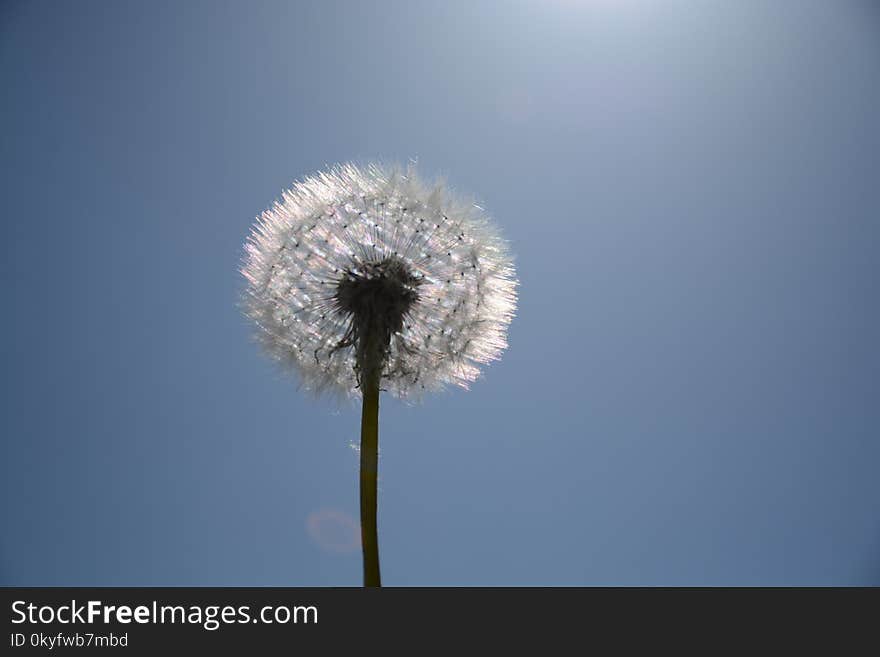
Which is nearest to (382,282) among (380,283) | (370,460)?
(380,283)

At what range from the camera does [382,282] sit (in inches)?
238

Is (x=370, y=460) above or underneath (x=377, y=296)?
underneath

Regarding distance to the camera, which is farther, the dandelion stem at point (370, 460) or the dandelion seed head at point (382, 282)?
the dandelion seed head at point (382, 282)

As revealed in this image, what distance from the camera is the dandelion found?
609cm

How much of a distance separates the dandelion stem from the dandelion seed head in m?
0.36

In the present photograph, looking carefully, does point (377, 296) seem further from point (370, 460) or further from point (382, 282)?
point (370, 460)

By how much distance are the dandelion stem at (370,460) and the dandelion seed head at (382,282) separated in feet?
1.18

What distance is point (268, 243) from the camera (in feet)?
21.1

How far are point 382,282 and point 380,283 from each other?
0.02 meters

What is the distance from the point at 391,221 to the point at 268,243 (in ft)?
4.82

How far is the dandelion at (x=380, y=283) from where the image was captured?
6.09 m

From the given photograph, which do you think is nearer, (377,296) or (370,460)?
(370,460)
